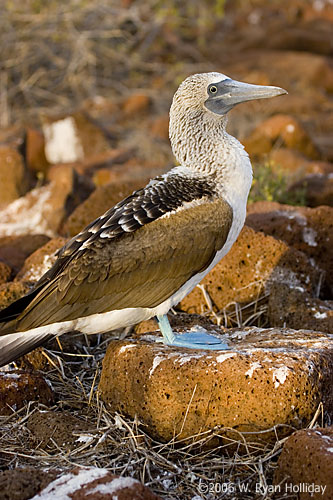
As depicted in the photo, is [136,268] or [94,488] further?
[136,268]

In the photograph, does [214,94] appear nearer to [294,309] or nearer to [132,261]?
[132,261]

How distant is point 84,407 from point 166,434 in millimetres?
593

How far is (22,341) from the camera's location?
351cm

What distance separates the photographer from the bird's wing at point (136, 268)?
3531mm

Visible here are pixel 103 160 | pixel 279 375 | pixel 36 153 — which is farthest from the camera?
pixel 36 153

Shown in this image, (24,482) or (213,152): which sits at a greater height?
(213,152)

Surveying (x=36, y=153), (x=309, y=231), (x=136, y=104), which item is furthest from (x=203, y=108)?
(x=136, y=104)

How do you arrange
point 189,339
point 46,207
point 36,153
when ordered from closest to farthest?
1. point 189,339
2. point 46,207
3. point 36,153

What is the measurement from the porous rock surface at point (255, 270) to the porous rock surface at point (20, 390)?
54.6 inches

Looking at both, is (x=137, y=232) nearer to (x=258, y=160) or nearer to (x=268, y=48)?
(x=258, y=160)

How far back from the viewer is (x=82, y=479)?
103 inches

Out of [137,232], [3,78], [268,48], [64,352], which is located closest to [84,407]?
[64,352]

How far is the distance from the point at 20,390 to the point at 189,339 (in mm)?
875

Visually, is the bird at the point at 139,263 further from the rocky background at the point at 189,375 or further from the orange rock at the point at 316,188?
the orange rock at the point at 316,188
